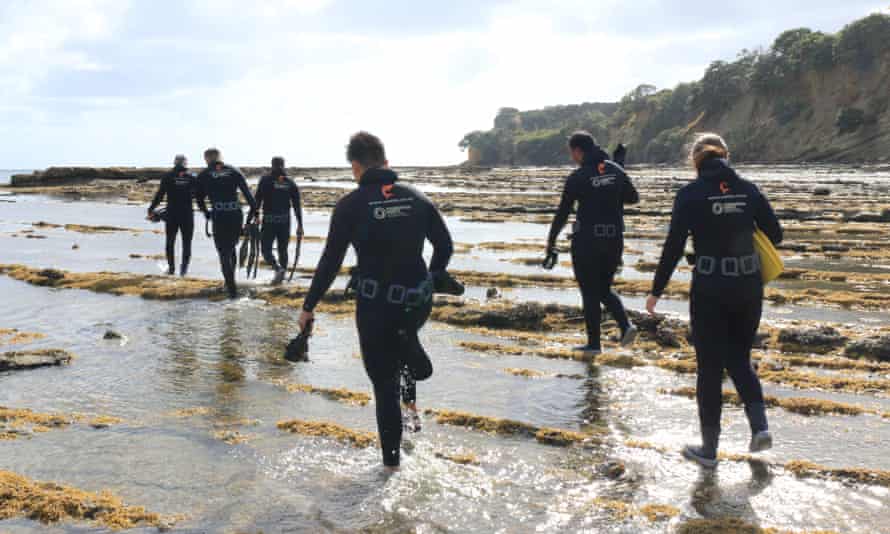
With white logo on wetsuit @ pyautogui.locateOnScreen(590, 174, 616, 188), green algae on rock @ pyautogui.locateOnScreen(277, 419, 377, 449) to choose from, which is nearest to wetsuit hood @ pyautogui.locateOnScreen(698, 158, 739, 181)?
white logo on wetsuit @ pyautogui.locateOnScreen(590, 174, 616, 188)

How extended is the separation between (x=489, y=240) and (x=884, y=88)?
2692 inches

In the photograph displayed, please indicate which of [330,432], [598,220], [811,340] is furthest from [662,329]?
[330,432]

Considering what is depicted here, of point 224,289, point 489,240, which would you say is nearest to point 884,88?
point 489,240

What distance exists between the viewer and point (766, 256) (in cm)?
471

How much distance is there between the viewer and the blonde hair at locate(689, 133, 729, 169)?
4750 millimetres

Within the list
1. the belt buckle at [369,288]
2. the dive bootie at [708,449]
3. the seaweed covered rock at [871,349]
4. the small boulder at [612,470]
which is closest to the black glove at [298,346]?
the belt buckle at [369,288]

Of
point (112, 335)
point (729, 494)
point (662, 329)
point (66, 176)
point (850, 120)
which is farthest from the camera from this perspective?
point (66, 176)

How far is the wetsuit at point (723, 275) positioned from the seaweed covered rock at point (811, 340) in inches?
138

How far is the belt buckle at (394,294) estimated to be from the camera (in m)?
4.55

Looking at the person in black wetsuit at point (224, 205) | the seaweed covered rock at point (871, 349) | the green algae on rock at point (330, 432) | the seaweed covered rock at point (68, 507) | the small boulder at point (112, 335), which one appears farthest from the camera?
the person in black wetsuit at point (224, 205)

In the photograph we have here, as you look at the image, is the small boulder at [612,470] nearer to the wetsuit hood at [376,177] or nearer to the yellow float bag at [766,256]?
the yellow float bag at [766,256]

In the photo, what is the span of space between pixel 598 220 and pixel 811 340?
2.88 meters

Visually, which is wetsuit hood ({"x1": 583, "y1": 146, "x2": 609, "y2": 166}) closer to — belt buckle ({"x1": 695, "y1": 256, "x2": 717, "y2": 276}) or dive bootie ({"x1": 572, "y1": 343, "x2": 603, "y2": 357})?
dive bootie ({"x1": 572, "y1": 343, "x2": 603, "y2": 357})

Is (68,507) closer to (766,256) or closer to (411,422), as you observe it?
(411,422)
